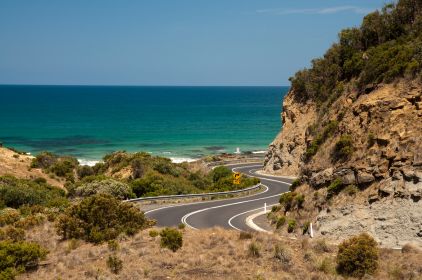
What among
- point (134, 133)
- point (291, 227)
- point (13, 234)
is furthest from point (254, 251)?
point (134, 133)

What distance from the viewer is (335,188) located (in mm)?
22250

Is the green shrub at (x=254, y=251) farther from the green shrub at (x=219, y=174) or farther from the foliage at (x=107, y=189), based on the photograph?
the green shrub at (x=219, y=174)

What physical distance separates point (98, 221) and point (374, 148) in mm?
12723

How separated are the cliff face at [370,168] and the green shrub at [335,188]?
0.05 metres

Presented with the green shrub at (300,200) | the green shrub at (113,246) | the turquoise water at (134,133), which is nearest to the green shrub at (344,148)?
the green shrub at (300,200)

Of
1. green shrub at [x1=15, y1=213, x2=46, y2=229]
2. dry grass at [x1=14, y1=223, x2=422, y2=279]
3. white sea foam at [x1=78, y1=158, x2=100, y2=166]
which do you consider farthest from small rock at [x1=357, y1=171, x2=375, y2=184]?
white sea foam at [x1=78, y1=158, x2=100, y2=166]

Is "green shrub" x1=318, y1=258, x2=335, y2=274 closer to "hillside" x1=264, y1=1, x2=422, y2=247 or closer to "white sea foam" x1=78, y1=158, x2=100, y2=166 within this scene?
"hillside" x1=264, y1=1, x2=422, y2=247

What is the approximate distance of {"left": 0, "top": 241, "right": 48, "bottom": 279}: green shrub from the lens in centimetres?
1505

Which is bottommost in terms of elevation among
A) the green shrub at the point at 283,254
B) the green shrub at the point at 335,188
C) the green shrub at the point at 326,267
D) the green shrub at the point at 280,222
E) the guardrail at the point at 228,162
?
the guardrail at the point at 228,162

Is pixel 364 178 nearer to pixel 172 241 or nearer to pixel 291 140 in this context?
pixel 172 241

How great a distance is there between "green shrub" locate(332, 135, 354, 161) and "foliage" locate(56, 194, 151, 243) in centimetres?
1036

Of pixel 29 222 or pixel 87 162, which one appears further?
pixel 87 162

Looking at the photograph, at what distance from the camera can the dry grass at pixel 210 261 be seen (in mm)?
15117

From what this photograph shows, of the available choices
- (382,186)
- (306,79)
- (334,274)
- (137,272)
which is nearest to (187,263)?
(137,272)
